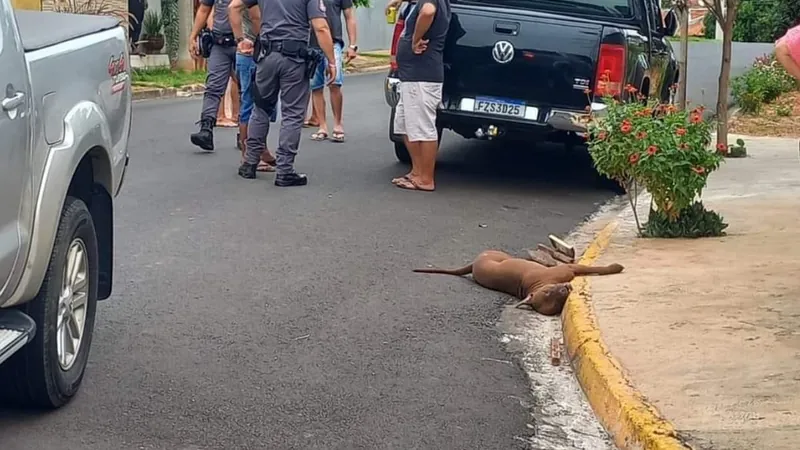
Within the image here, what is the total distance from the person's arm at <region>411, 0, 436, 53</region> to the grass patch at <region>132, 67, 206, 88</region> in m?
10.4

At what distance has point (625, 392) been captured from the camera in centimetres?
483

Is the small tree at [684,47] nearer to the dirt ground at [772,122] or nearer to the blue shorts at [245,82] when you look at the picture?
the dirt ground at [772,122]

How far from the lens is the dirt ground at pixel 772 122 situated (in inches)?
595

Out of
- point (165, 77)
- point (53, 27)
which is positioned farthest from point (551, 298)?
point (165, 77)

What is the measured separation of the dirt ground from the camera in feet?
49.6

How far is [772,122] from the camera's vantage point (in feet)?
52.3

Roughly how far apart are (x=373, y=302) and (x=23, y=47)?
2.88 meters

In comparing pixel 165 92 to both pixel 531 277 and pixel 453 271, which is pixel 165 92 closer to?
pixel 453 271

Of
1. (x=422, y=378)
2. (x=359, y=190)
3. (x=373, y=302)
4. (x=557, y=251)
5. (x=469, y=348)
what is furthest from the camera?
(x=359, y=190)

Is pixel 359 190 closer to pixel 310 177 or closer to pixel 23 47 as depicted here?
pixel 310 177

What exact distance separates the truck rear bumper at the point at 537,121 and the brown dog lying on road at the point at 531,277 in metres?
2.46

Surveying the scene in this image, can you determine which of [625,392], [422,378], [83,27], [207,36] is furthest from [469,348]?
[207,36]

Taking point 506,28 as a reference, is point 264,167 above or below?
below

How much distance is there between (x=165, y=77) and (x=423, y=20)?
12264 millimetres
